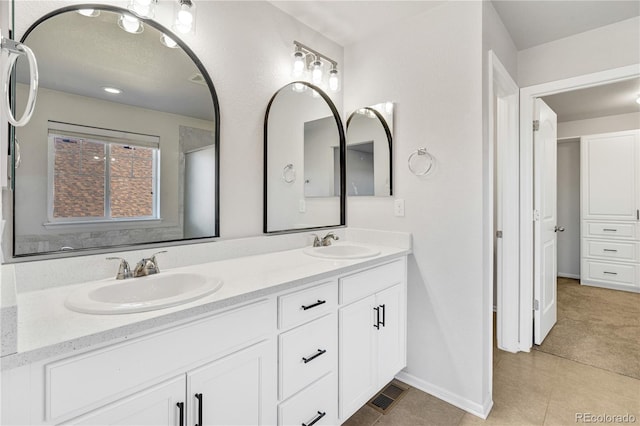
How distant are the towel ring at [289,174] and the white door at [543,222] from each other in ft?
6.24

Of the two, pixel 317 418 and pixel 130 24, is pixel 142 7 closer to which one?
pixel 130 24

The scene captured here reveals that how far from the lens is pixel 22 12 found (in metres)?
1.11

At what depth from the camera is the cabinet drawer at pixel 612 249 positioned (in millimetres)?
3969

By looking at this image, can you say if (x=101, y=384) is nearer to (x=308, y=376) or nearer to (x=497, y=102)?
(x=308, y=376)

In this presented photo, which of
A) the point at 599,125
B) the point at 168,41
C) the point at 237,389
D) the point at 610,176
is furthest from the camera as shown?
the point at 599,125

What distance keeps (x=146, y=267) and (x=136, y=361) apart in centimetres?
52

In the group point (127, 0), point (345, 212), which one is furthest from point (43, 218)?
point (345, 212)

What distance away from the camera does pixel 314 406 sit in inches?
53.9

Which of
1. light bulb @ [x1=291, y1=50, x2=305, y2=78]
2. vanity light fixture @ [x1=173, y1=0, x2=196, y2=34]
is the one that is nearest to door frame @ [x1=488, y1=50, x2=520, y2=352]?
light bulb @ [x1=291, y1=50, x2=305, y2=78]

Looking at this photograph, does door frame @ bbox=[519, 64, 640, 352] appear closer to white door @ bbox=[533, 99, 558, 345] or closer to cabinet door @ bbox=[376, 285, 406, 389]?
white door @ bbox=[533, 99, 558, 345]

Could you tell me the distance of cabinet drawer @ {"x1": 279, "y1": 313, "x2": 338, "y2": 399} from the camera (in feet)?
4.09

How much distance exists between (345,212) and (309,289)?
3.66 ft

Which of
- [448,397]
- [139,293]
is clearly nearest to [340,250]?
[448,397]

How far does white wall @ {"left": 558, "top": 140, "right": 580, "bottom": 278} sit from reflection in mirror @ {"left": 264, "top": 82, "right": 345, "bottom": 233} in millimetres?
4355
